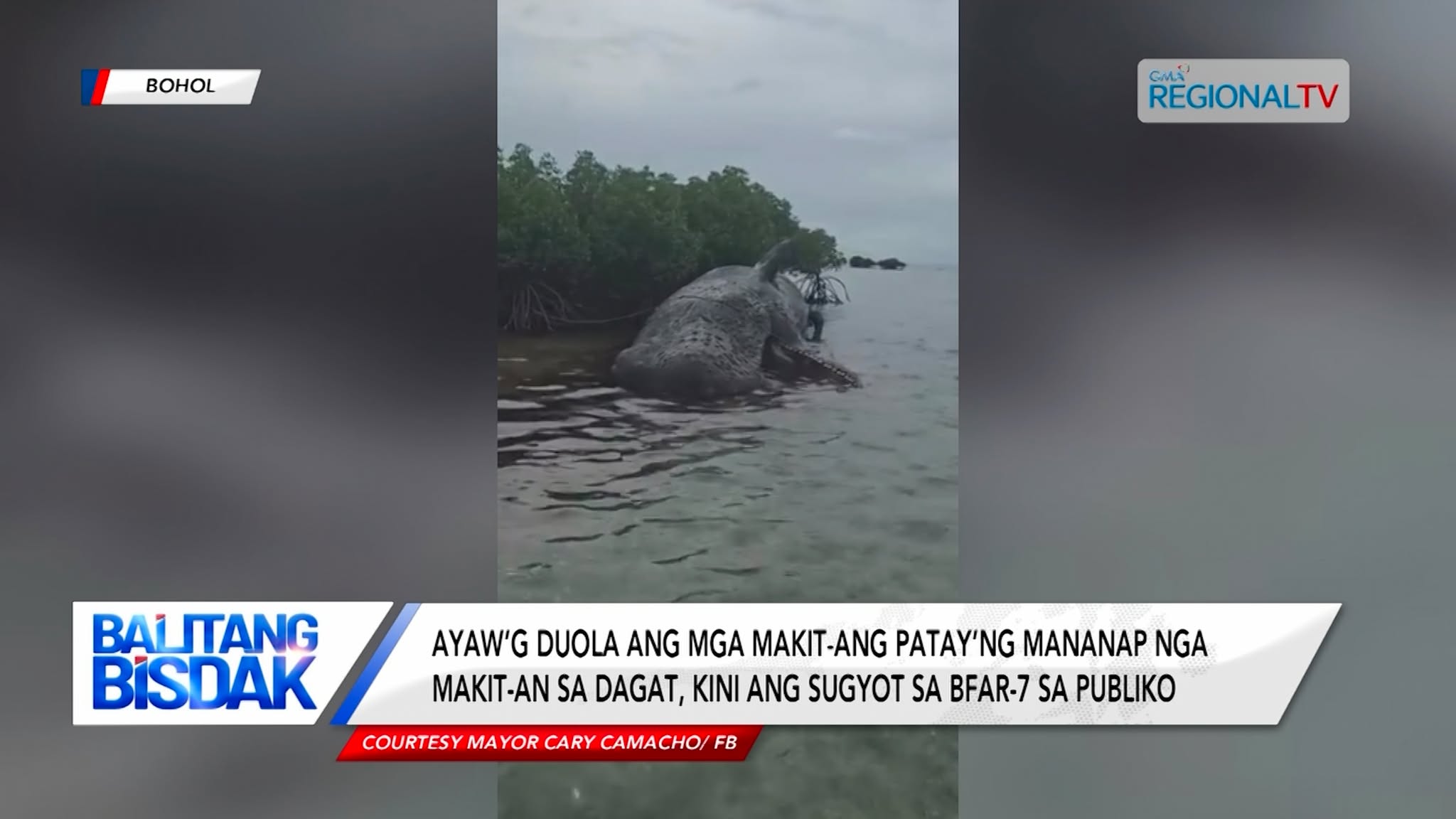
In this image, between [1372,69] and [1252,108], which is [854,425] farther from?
[1372,69]

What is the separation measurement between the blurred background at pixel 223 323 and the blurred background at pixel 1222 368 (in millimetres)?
1171

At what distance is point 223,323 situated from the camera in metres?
1.88

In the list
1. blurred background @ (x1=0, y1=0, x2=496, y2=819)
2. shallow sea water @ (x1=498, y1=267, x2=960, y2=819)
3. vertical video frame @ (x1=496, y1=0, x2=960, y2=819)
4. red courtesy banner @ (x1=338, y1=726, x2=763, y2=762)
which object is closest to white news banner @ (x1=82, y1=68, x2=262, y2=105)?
blurred background @ (x1=0, y1=0, x2=496, y2=819)

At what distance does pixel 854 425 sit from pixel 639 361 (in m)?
0.50

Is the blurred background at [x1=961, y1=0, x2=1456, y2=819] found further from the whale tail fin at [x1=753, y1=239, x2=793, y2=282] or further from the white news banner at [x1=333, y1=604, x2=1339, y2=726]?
the whale tail fin at [x1=753, y1=239, x2=793, y2=282]

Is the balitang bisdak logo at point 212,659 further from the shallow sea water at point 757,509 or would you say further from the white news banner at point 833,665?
the shallow sea water at point 757,509

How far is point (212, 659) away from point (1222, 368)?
2.34 metres

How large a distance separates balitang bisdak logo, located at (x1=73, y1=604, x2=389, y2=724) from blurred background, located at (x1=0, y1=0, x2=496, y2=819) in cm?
5

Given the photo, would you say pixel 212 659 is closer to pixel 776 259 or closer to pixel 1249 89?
pixel 776 259

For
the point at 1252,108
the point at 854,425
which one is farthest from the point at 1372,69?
the point at 854,425

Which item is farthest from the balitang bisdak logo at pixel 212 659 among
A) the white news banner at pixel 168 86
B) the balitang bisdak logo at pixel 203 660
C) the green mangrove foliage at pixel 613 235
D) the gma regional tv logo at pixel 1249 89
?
the gma regional tv logo at pixel 1249 89

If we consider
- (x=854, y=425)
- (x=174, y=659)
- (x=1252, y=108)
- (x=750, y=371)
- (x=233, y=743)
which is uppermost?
(x=1252, y=108)

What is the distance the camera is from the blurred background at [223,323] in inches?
73.8

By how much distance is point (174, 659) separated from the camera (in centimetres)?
189
